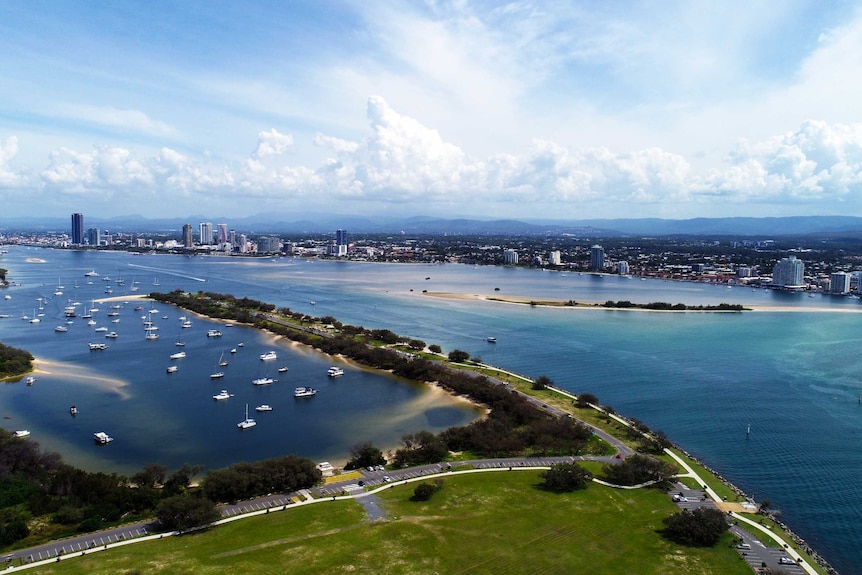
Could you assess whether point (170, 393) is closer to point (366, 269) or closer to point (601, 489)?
point (601, 489)

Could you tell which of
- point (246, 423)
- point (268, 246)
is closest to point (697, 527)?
point (246, 423)

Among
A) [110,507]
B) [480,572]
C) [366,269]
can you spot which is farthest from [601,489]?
[366,269]

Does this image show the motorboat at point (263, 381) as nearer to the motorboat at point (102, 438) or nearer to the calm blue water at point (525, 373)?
the calm blue water at point (525, 373)

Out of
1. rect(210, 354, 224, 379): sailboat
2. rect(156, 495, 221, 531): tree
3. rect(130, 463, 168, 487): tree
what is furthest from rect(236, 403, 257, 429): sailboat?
rect(156, 495, 221, 531): tree

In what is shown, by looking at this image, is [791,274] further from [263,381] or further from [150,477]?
[150,477]

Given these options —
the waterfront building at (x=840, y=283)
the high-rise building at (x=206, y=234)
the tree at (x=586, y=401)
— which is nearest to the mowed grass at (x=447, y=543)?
the tree at (x=586, y=401)

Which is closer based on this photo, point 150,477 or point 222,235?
point 150,477

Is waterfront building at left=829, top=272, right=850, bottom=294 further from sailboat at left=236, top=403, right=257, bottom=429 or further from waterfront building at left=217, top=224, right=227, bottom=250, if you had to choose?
waterfront building at left=217, top=224, right=227, bottom=250
